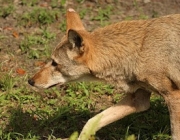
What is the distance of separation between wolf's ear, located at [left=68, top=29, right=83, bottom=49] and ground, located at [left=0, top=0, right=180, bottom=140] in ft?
4.60

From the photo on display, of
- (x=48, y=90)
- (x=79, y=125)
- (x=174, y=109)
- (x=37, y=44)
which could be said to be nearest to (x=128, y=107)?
(x=174, y=109)

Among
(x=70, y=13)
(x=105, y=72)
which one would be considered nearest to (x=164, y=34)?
(x=105, y=72)

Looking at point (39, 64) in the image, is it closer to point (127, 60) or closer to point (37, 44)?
point (37, 44)

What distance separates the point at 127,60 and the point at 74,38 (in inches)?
28.5

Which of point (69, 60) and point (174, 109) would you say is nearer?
point (174, 109)

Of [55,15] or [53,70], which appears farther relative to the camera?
[55,15]

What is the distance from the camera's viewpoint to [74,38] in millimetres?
5438

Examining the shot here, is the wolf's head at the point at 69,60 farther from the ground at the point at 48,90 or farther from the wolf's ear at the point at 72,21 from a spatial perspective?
the ground at the point at 48,90

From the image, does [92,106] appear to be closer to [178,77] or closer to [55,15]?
[178,77]

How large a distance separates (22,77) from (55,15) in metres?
2.36

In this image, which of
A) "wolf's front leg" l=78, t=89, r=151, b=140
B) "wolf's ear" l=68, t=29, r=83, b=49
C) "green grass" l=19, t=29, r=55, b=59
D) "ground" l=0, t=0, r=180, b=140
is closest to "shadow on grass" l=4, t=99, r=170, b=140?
"ground" l=0, t=0, r=180, b=140

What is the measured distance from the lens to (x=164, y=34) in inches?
216

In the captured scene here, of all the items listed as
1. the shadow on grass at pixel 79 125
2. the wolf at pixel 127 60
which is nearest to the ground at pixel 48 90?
the shadow on grass at pixel 79 125

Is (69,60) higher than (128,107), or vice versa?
(69,60)
